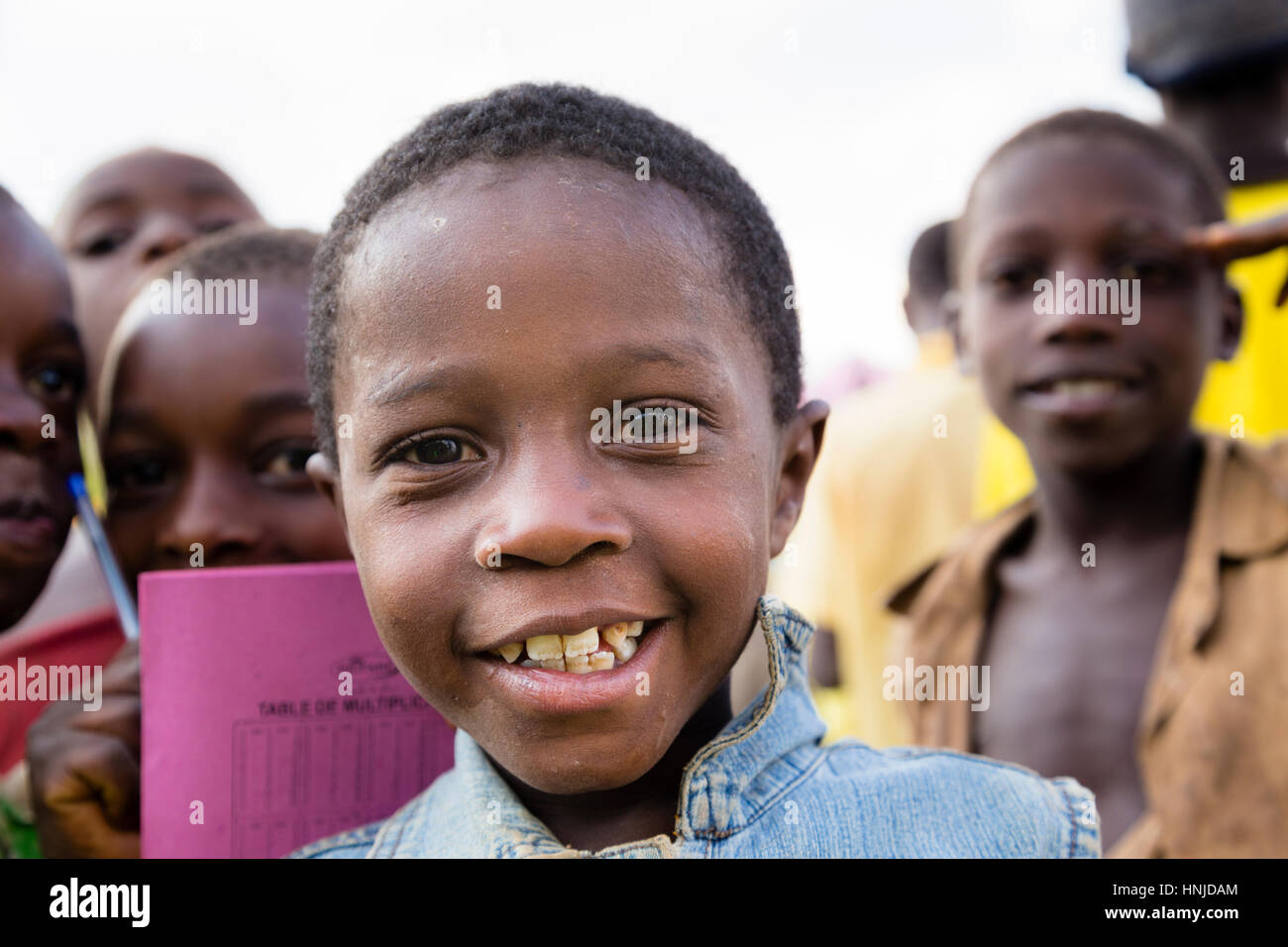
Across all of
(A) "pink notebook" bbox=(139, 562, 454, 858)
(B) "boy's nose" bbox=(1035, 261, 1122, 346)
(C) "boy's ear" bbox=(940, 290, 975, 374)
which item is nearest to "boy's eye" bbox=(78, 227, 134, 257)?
(A) "pink notebook" bbox=(139, 562, 454, 858)

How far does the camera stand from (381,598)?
123 centimetres

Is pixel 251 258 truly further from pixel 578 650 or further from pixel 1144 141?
pixel 1144 141

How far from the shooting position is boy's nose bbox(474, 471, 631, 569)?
1103 millimetres

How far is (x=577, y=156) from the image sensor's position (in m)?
1.25

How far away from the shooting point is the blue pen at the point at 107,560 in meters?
1.82

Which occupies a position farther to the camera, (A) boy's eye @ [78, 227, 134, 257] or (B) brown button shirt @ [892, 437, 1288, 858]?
(A) boy's eye @ [78, 227, 134, 257]

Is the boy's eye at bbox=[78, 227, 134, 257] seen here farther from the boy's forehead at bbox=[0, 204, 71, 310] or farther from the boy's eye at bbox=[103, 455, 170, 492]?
the boy's eye at bbox=[103, 455, 170, 492]

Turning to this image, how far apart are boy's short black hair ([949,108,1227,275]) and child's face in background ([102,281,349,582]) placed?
4.87ft

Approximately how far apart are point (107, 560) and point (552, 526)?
1133 mm

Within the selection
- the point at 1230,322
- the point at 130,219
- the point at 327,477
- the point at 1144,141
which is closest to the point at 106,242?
the point at 130,219

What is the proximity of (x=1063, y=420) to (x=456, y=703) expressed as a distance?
1.33 metres

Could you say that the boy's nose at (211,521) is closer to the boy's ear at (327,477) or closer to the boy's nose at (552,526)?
the boy's ear at (327,477)

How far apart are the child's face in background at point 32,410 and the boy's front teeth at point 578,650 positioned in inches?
35.1
